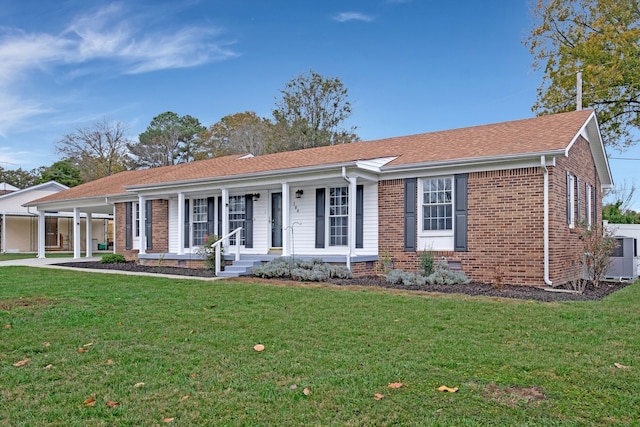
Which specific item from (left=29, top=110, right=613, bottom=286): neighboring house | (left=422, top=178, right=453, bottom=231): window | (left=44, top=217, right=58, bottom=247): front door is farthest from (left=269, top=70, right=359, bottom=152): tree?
(left=422, top=178, right=453, bottom=231): window

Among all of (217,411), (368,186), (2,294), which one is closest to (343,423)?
(217,411)

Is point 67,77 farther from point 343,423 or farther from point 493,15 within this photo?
point 343,423

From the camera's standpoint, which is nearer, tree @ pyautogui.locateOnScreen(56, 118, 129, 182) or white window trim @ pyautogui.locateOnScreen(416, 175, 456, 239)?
white window trim @ pyautogui.locateOnScreen(416, 175, 456, 239)

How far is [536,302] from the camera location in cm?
822

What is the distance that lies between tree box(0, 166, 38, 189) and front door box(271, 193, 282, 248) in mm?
44503

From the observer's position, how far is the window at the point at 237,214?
15648 millimetres

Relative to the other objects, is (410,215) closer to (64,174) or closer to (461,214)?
(461,214)

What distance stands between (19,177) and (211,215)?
44.5m

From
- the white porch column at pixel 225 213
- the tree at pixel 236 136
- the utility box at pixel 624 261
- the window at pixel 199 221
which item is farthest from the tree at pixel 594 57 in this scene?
the tree at pixel 236 136

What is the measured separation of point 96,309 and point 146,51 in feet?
52.4

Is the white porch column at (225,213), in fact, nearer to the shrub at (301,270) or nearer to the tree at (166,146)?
the shrub at (301,270)

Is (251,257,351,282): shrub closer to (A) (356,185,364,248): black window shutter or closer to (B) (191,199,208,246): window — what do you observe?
(A) (356,185,364,248): black window shutter

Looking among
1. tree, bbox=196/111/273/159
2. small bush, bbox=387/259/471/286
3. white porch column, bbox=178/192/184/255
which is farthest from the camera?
tree, bbox=196/111/273/159

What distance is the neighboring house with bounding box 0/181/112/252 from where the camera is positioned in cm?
2888
